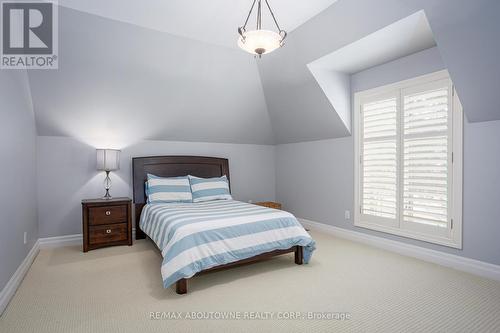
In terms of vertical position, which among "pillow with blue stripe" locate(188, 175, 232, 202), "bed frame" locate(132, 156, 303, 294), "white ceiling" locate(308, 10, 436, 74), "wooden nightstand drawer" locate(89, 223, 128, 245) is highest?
"white ceiling" locate(308, 10, 436, 74)

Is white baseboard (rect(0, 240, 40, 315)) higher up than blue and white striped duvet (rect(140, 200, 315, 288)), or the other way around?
blue and white striped duvet (rect(140, 200, 315, 288))

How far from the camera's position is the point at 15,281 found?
2467 mm

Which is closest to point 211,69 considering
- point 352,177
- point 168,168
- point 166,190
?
point 168,168

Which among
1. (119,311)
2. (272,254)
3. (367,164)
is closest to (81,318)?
(119,311)

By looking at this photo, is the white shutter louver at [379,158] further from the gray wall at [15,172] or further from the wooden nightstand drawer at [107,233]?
the gray wall at [15,172]

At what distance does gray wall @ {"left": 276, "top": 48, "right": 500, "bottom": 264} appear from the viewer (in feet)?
8.86

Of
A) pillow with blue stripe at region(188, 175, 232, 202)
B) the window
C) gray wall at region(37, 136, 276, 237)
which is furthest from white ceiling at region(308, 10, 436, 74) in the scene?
gray wall at region(37, 136, 276, 237)

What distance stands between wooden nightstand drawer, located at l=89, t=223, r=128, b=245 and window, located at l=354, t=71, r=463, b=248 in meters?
3.27

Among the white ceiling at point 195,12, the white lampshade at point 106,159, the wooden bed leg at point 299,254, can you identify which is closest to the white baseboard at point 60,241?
the white lampshade at point 106,159

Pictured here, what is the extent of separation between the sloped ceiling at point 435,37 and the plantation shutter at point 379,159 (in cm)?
39

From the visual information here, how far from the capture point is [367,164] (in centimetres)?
389

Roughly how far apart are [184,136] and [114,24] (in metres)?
2.04

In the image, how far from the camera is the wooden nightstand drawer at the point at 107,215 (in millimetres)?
3586

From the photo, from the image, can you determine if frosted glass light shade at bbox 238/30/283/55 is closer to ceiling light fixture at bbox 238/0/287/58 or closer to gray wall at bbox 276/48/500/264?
ceiling light fixture at bbox 238/0/287/58
